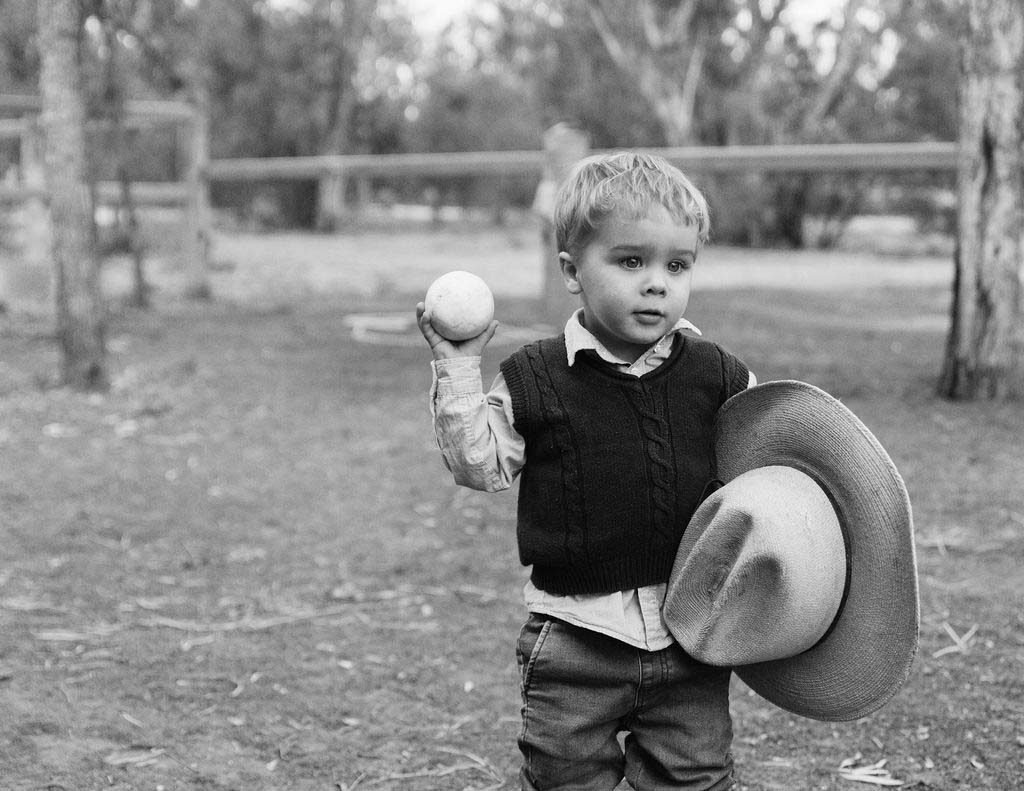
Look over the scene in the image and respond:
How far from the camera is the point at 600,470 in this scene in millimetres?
2184

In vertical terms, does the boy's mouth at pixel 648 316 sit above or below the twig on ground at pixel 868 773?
above

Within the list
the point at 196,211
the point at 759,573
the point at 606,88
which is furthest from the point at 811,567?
the point at 606,88

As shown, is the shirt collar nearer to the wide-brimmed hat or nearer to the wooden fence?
the wide-brimmed hat

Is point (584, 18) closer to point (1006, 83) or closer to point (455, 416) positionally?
point (1006, 83)

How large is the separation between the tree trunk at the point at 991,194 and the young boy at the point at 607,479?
375cm

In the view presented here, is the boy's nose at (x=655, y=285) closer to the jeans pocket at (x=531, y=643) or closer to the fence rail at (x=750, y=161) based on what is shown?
the jeans pocket at (x=531, y=643)

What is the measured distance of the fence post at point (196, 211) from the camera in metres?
11.0

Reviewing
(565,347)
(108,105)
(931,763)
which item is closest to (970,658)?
(931,763)

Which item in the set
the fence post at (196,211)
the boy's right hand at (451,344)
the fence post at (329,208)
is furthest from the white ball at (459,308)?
the fence post at (329,208)

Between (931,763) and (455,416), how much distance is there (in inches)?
57.6

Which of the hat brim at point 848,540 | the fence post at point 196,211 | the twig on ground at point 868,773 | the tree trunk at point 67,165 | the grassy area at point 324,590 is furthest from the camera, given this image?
the fence post at point 196,211

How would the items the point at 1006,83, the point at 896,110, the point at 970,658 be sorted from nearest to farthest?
the point at 970,658 < the point at 1006,83 < the point at 896,110

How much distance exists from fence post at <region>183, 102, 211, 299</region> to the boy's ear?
915 cm

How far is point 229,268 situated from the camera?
13.6 m
